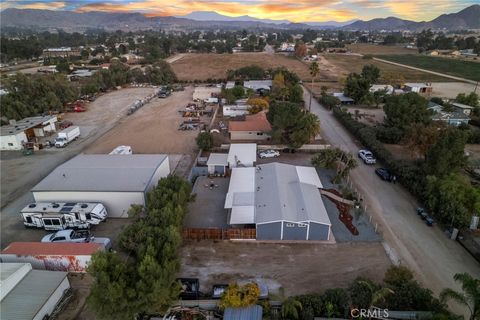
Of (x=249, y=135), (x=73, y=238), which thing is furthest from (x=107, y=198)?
(x=249, y=135)

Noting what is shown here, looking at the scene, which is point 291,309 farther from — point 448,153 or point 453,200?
point 448,153

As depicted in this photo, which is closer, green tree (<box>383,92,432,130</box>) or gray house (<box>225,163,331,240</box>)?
gray house (<box>225,163,331,240</box>)

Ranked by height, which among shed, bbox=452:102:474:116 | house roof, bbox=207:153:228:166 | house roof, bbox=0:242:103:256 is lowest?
house roof, bbox=0:242:103:256

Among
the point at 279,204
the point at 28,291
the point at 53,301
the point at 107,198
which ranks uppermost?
the point at 279,204

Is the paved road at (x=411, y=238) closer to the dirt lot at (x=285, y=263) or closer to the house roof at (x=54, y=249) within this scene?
the dirt lot at (x=285, y=263)

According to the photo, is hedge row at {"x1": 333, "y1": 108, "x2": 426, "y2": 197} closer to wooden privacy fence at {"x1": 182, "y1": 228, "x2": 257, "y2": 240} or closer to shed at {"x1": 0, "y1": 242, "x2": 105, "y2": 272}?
wooden privacy fence at {"x1": 182, "y1": 228, "x2": 257, "y2": 240}

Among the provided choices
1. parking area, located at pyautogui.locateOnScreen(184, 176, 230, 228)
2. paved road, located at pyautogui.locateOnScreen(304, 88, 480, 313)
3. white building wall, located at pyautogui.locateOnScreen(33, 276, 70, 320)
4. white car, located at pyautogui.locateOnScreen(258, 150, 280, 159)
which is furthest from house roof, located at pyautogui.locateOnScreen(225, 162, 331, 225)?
white building wall, located at pyautogui.locateOnScreen(33, 276, 70, 320)

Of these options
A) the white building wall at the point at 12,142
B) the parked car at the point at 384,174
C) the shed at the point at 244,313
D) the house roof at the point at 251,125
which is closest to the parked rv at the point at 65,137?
the white building wall at the point at 12,142
